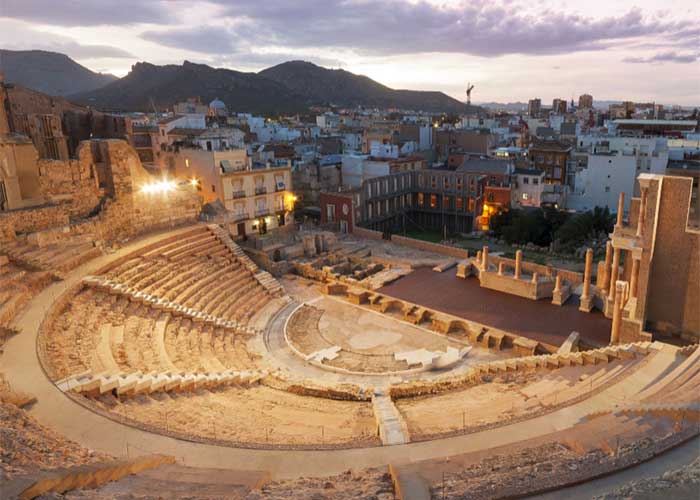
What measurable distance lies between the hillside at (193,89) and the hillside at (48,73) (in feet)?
35.3

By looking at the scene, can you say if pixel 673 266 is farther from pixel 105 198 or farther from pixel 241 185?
pixel 241 185

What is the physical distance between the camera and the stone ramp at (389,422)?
11000mm

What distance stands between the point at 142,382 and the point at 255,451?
4840 mm

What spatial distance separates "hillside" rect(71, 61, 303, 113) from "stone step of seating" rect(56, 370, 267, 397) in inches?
4626

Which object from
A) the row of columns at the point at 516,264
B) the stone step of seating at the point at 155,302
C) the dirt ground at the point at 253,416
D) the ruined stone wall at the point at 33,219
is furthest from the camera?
the row of columns at the point at 516,264

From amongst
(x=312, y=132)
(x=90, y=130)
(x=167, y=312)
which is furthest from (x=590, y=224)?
(x=312, y=132)

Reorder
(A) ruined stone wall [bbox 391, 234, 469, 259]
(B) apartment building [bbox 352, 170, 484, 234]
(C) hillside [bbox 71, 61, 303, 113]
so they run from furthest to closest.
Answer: (C) hillside [bbox 71, 61, 303, 113] → (B) apartment building [bbox 352, 170, 484, 234] → (A) ruined stone wall [bbox 391, 234, 469, 259]

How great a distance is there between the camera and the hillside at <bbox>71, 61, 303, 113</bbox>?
12812 centimetres

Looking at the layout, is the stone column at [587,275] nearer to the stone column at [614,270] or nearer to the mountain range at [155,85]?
the stone column at [614,270]

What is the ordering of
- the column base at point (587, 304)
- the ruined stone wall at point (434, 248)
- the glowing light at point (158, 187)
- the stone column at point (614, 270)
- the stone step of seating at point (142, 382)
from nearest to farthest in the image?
the stone step of seating at point (142, 382) < the stone column at point (614, 270) < the column base at point (587, 304) < the glowing light at point (158, 187) < the ruined stone wall at point (434, 248)

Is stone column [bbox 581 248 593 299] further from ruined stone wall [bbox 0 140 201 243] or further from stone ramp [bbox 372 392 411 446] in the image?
ruined stone wall [bbox 0 140 201 243]

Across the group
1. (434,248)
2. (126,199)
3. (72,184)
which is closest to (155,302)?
(126,199)

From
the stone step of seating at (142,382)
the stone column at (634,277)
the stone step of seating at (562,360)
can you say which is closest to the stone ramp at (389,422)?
the stone step of seating at (562,360)

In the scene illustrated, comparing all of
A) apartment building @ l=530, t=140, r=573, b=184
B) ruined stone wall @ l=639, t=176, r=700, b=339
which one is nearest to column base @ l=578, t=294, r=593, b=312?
ruined stone wall @ l=639, t=176, r=700, b=339
